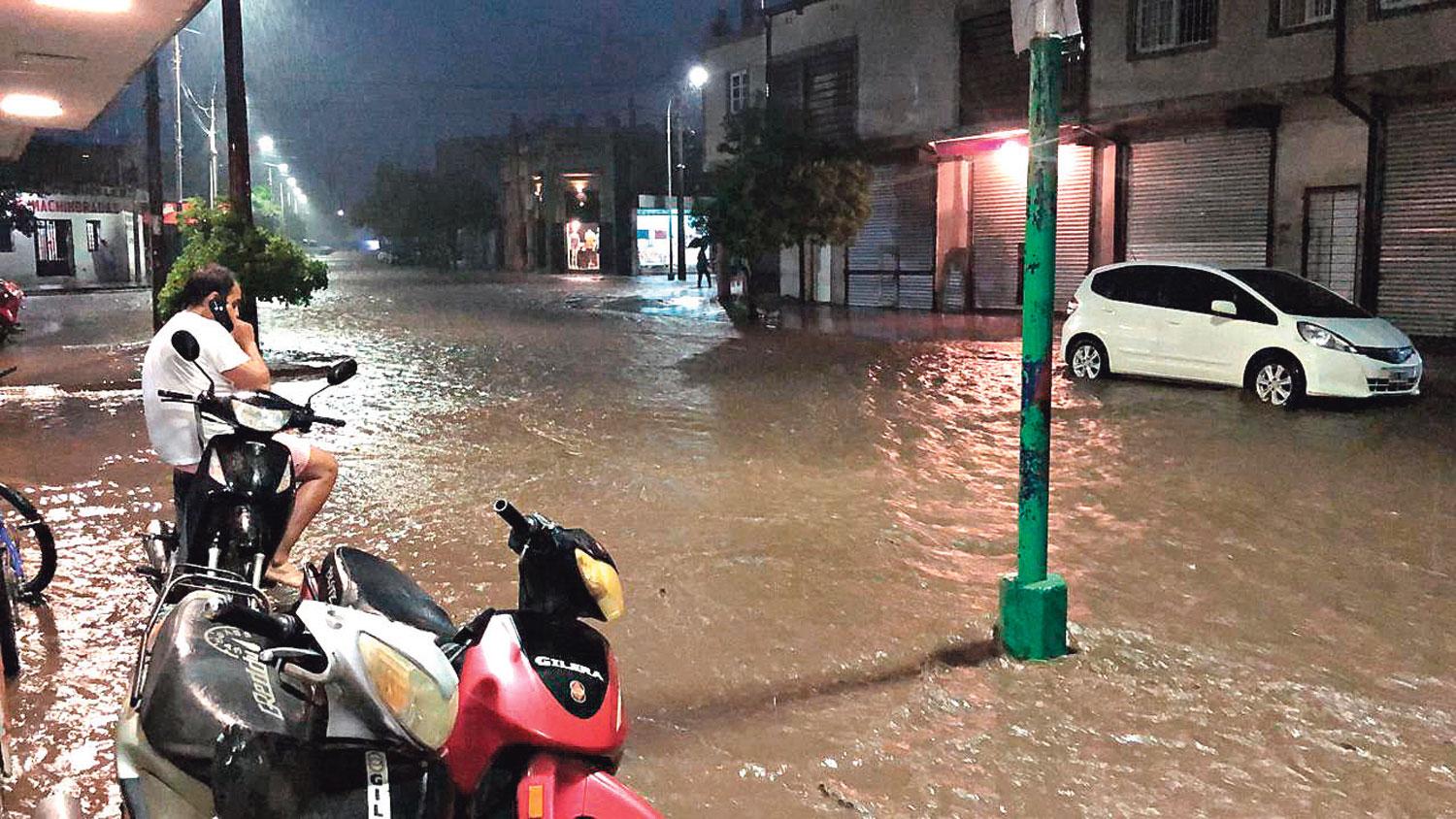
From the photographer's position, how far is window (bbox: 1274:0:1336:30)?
64.4 feet

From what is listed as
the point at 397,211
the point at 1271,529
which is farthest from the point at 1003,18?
the point at 397,211

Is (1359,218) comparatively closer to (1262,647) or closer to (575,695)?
(1262,647)

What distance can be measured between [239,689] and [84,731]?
253 cm

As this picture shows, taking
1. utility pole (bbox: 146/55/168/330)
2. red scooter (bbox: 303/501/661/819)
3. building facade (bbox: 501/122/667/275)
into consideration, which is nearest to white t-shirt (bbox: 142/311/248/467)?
red scooter (bbox: 303/501/661/819)

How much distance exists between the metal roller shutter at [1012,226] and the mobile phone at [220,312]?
21.3 meters

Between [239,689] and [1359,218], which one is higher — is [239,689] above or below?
below

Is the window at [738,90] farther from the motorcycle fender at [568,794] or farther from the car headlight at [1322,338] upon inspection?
the motorcycle fender at [568,794]

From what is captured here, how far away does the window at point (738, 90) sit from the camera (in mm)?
34688

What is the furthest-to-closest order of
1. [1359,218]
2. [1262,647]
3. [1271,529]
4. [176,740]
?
1. [1359,218]
2. [1271,529]
3. [1262,647]
4. [176,740]

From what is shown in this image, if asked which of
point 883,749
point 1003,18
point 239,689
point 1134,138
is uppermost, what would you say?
point 1003,18

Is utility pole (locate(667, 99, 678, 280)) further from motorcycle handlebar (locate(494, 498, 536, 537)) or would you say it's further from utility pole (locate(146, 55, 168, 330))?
motorcycle handlebar (locate(494, 498, 536, 537))

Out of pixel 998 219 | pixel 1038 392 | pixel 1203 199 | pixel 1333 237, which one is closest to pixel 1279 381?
pixel 1038 392

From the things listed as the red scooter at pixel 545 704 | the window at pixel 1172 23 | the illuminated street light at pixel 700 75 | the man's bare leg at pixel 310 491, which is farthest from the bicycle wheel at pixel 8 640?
the illuminated street light at pixel 700 75

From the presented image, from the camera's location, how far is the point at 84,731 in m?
4.62
